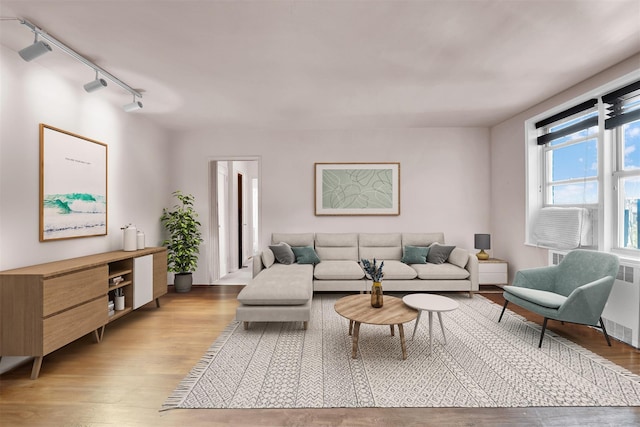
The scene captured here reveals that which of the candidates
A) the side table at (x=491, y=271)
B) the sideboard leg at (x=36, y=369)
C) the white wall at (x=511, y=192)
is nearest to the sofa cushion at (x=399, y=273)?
the side table at (x=491, y=271)

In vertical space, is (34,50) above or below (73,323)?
above

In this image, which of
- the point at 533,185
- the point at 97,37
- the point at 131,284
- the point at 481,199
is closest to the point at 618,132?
the point at 533,185

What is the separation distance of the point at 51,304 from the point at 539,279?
4.77 m

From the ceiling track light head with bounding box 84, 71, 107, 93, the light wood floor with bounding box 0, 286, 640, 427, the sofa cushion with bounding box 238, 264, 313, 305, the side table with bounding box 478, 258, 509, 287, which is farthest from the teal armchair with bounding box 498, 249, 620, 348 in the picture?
the ceiling track light head with bounding box 84, 71, 107, 93

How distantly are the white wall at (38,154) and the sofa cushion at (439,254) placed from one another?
442 cm

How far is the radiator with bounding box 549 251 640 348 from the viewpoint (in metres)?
2.76

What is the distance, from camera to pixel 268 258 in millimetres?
4473

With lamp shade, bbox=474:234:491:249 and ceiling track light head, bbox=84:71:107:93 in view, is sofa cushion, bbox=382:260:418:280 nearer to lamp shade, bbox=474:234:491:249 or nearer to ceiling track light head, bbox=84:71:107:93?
lamp shade, bbox=474:234:491:249

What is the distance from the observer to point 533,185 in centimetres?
426

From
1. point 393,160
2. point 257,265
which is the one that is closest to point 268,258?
point 257,265

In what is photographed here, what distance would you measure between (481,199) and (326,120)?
305 centimetres

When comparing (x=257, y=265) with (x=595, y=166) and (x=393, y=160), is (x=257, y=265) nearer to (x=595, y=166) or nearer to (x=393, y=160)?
(x=393, y=160)

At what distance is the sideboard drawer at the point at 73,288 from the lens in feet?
7.65

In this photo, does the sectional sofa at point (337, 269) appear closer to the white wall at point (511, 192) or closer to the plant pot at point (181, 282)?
the white wall at point (511, 192)
